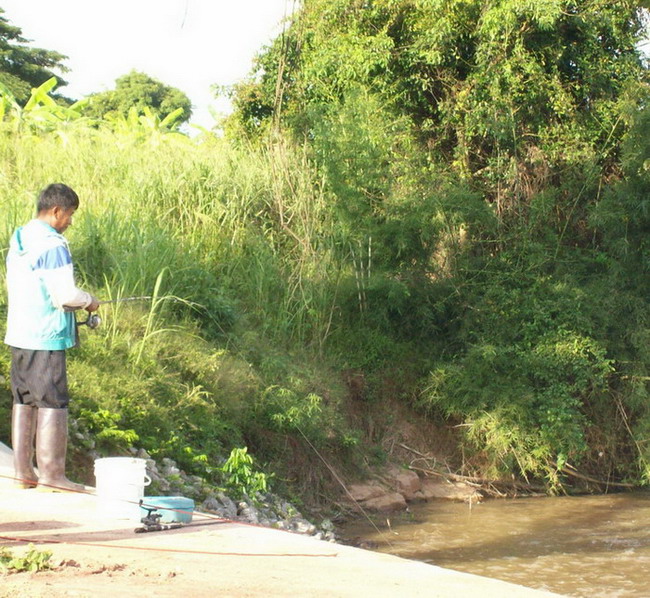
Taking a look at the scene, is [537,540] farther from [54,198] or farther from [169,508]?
[54,198]

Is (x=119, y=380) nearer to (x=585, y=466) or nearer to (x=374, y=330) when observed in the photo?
(x=374, y=330)

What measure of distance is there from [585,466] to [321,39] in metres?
7.00

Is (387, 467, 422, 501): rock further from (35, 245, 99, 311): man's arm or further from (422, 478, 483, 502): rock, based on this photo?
(35, 245, 99, 311): man's arm

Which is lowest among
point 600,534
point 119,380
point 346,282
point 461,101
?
point 600,534

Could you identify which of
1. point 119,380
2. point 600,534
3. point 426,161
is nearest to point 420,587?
point 119,380

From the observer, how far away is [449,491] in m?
10.9

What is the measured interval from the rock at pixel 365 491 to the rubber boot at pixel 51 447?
4.39m

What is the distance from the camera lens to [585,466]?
11727 mm

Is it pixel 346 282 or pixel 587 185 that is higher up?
pixel 587 185

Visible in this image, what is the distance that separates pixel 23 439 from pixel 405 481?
5651 millimetres

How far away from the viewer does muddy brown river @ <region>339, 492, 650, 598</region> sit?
24.8 ft

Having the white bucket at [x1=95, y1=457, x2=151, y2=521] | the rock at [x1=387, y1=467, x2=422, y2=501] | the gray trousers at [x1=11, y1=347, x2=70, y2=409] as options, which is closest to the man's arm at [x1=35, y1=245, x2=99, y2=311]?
the gray trousers at [x1=11, y1=347, x2=70, y2=409]

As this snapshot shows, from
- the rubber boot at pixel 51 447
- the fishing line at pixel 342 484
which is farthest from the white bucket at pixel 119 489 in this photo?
the fishing line at pixel 342 484

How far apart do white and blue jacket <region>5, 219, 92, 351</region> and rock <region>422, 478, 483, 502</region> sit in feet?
19.7
